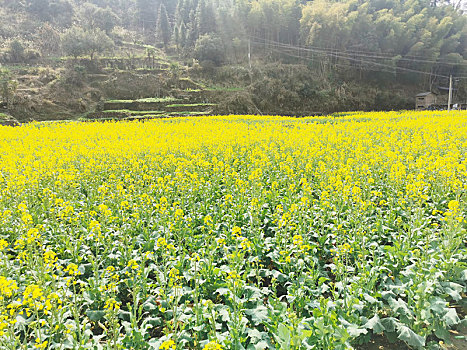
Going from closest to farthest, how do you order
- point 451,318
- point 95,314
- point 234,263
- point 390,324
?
point 451,318, point 390,324, point 95,314, point 234,263

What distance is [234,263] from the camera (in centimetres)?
348

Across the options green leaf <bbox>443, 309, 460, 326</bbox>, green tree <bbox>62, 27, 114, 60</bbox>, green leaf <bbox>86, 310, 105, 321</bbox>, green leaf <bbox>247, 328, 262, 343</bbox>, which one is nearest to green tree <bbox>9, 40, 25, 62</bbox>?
green tree <bbox>62, 27, 114, 60</bbox>

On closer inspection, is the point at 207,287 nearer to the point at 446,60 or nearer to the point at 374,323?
the point at 374,323

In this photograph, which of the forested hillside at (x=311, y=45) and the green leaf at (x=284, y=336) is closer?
the green leaf at (x=284, y=336)

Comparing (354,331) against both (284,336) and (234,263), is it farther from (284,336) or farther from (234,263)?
(234,263)

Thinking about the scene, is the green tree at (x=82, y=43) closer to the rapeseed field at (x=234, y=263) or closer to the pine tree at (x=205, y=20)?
the pine tree at (x=205, y=20)

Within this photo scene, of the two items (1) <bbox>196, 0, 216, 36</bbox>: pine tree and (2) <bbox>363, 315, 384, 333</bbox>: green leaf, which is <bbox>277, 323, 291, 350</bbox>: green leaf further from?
(1) <bbox>196, 0, 216, 36</bbox>: pine tree

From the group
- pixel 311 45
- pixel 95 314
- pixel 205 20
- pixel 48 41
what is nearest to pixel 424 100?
pixel 311 45

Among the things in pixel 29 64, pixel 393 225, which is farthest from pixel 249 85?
pixel 393 225

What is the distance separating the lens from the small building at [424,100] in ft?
146

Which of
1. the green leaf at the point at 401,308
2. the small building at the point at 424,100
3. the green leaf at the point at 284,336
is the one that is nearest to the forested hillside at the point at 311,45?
the small building at the point at 424,100

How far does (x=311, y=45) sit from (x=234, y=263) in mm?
59087

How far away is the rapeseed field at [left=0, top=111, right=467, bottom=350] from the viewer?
9.19 feet

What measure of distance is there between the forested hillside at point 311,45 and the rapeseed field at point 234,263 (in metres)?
39.9
